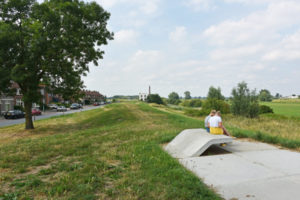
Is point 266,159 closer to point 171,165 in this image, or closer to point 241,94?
point 171,165

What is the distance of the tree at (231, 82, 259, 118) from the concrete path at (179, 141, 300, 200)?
766 inches

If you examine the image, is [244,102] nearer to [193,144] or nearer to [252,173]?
[193,144]

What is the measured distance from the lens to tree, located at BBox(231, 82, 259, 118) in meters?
24.0

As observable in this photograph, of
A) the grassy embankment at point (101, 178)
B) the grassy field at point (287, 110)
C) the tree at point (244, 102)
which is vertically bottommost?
the grassy field at point (287, 110)

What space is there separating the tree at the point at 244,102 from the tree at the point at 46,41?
18824 millimetres

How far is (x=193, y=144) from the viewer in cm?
677

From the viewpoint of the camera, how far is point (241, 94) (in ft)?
82.0

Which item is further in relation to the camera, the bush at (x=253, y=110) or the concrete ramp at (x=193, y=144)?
the bush at (x=253, y=110)

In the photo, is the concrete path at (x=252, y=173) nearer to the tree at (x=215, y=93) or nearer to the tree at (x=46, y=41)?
the tree at (x=46, y=41)

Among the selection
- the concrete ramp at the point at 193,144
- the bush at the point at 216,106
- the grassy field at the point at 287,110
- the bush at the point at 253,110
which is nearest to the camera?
the concrete ramp at the point at 193,144

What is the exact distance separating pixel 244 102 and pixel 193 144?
2068 centimetres

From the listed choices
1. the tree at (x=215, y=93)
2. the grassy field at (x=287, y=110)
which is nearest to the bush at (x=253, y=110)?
the grassy field at (x=287, y=110)

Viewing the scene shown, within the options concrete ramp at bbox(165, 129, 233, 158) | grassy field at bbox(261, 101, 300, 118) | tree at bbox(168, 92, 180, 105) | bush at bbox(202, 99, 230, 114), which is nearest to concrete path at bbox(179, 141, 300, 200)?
concrete ramp at bbox(165, 129, 233, 158)

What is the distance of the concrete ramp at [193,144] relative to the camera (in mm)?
6191
